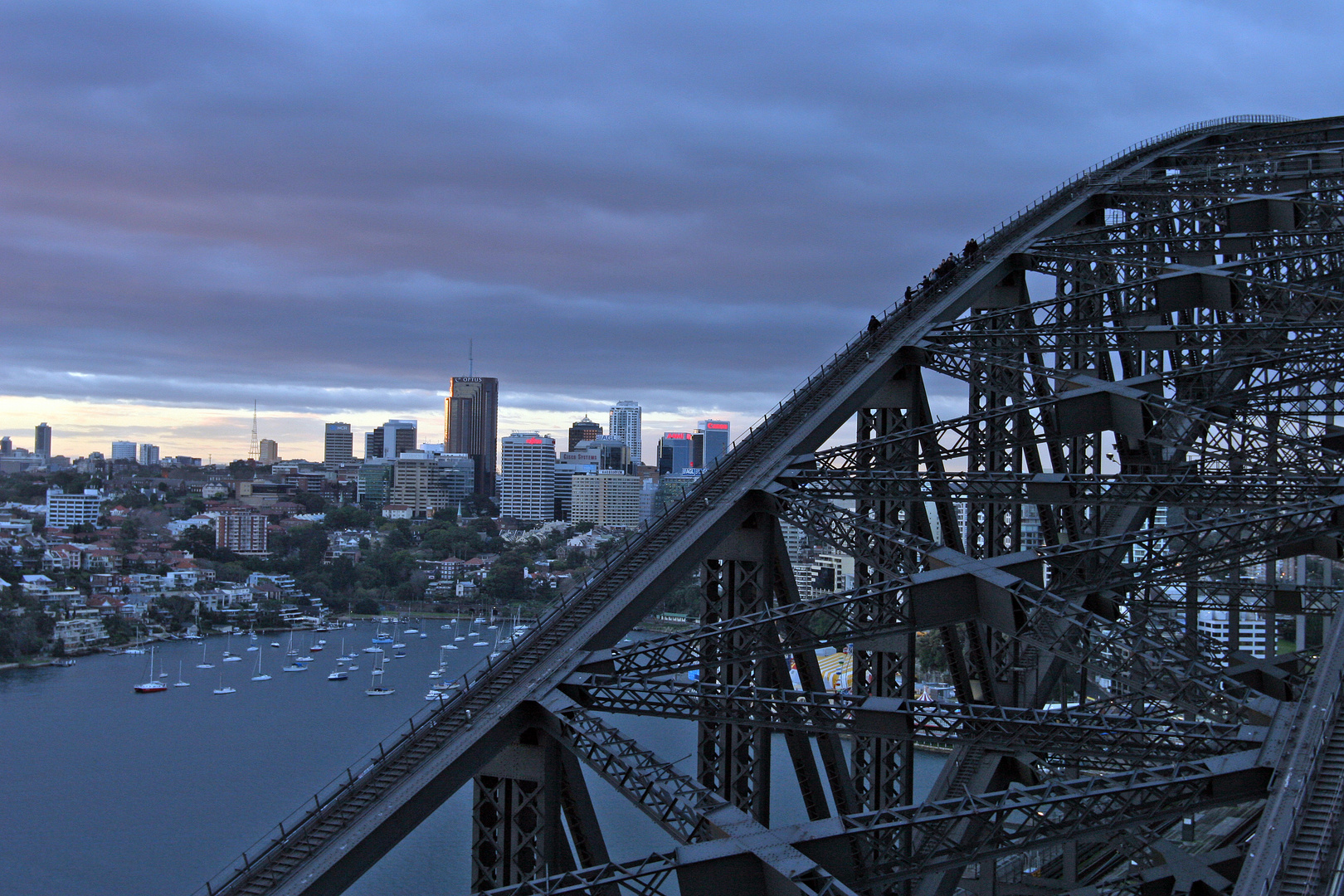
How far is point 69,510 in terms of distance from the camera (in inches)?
7544

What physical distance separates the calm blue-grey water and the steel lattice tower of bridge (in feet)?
129

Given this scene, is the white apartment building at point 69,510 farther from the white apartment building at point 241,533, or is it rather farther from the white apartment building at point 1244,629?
the white apartment building at point 1244,629

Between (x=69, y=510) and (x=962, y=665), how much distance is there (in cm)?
20005

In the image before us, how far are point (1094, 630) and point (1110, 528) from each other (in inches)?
399

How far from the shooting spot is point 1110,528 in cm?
1945

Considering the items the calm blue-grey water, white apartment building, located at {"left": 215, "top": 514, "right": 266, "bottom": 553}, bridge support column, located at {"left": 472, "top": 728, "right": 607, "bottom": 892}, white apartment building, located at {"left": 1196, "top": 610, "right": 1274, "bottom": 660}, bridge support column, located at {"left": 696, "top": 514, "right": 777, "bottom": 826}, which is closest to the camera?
bridge support column, located at {"left": 472, "top": 728, "right": 607, "bottom": 892}

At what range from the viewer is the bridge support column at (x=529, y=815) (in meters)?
9.59

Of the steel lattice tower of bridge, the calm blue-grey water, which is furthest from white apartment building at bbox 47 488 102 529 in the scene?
the steel lattice tower of bridge

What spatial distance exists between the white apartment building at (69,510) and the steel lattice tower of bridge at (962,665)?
190984mm

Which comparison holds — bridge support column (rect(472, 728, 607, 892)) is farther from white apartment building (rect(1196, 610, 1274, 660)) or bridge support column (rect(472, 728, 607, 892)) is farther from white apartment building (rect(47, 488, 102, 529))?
white apartment building (rect(47, 488, 102, 529))

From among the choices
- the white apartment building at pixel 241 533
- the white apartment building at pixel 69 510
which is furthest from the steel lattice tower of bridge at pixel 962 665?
the white apartment building at pixel 69 510

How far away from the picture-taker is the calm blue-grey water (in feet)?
191

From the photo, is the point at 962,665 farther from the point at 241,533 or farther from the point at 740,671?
the point at 241,533

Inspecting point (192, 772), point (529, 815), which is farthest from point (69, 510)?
point (529, 815)
